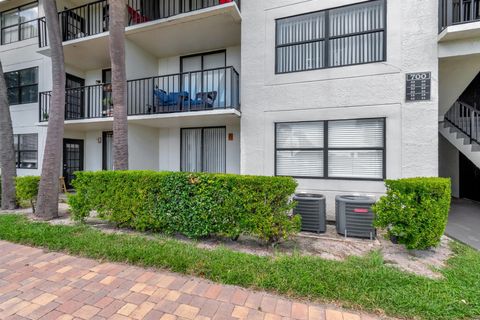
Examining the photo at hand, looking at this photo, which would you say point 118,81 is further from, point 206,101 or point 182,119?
point 206,101

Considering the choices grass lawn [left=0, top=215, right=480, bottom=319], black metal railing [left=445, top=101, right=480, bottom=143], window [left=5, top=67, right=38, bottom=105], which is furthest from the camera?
window [left=5, top=67, right=38, bottom=105]

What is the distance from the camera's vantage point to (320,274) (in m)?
3.33

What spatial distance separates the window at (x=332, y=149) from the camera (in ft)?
20.5

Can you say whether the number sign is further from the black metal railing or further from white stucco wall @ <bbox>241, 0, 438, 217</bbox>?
the black metal railing

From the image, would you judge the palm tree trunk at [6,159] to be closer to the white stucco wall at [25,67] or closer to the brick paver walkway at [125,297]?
the white stucco wall at [25,67]

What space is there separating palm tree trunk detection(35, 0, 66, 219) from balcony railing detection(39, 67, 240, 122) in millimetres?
Answer: 2428

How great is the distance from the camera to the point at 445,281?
3.27m

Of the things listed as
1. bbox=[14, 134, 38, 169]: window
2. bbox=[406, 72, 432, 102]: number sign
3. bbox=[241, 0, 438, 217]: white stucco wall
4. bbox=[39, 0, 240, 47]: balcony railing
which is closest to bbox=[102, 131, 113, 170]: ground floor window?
bbox=[14, 134, 38, 169]: window

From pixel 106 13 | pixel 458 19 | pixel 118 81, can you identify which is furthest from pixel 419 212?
pixel 106 13

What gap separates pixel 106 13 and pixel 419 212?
41.7 ft

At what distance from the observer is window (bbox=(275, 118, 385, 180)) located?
6250 mm

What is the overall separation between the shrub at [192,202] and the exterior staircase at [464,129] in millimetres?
6868

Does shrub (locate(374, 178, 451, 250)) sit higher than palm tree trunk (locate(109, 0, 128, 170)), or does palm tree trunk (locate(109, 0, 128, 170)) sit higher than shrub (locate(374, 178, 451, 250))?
palm tree trunk (locate(109, 0, 128, 170))

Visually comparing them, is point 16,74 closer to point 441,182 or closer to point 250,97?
point 250,97
